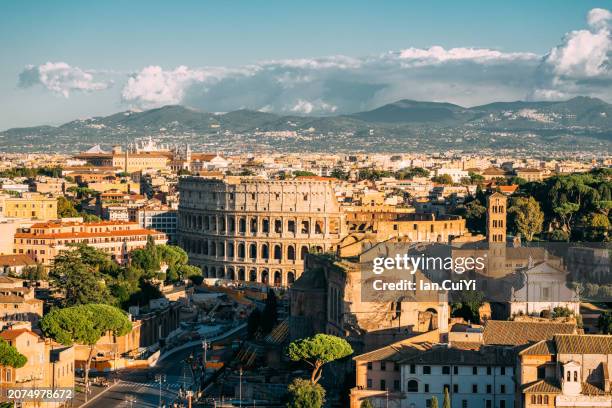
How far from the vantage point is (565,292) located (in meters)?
67.8

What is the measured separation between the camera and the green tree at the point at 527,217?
109 meters

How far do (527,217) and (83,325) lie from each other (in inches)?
2052

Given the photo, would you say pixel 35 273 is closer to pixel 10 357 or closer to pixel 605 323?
pixel 10 357

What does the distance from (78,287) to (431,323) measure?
26116 millimetres

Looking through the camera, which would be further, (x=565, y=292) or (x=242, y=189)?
(x=242, y=189)

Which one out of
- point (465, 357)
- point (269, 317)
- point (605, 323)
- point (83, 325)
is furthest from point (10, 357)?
point (605, 323)

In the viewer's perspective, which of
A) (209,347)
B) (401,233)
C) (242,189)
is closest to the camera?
(209,347)

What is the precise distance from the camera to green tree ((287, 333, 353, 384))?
58188 millimetres

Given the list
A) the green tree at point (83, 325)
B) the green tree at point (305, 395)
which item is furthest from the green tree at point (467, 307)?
the green tree at point (83, 325)

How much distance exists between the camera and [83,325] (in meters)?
66.9

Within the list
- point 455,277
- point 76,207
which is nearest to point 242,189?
point 76,207

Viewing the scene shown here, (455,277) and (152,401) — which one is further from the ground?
(455,277)

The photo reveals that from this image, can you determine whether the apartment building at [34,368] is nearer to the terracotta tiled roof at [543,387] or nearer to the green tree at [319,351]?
the green tree at [319,351]

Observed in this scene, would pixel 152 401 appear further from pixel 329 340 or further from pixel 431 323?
pixel 431 323
